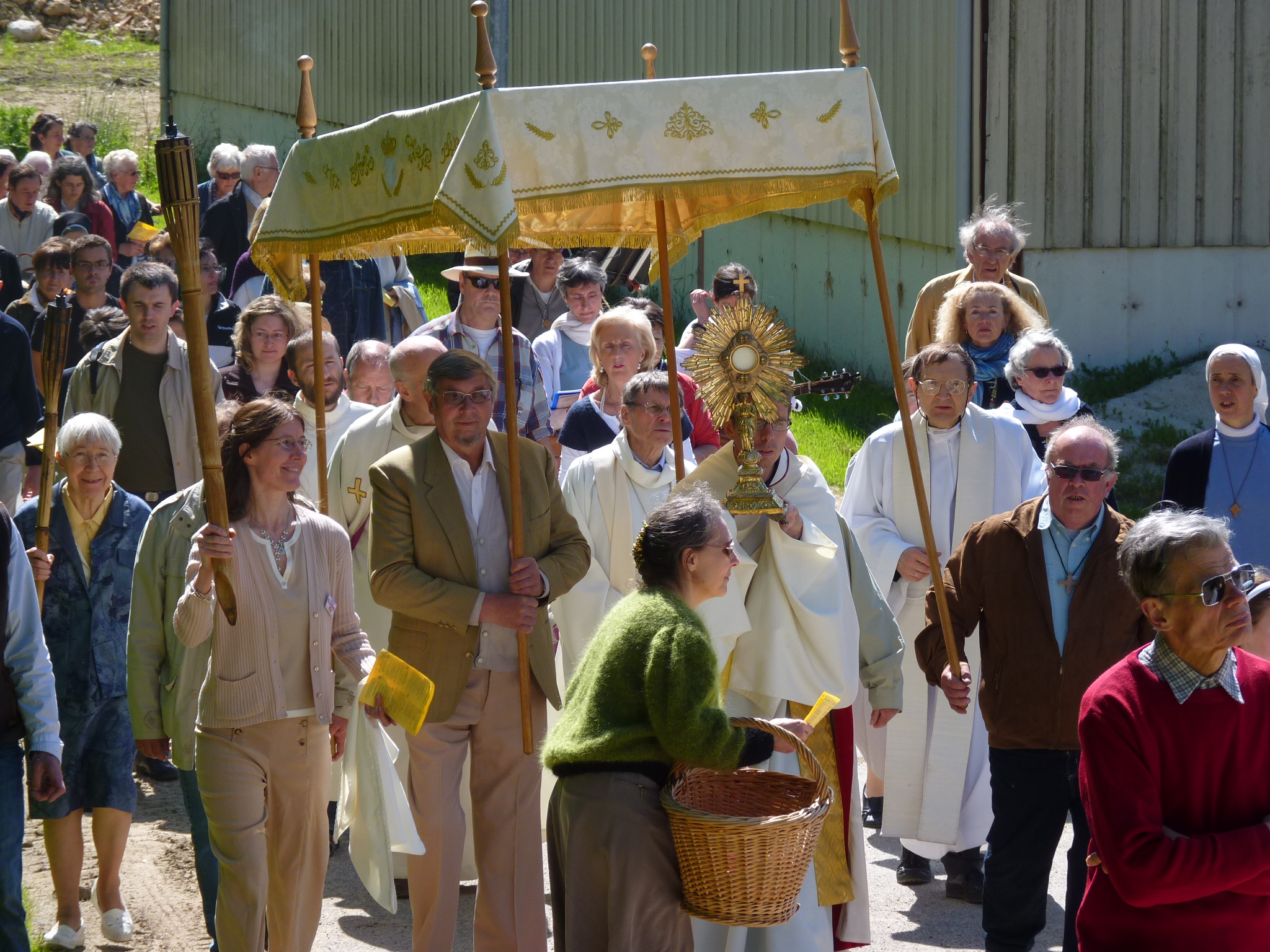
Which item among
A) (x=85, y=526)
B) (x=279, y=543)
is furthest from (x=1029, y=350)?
(x=85, y=526)

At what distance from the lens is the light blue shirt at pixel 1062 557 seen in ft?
17.9

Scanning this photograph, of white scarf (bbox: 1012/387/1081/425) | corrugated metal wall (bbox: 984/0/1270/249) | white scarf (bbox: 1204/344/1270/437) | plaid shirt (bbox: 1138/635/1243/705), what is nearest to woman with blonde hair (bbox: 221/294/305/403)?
white scarf (bbox: 1012/387/1081/425)

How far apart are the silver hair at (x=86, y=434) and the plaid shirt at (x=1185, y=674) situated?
4.33 m

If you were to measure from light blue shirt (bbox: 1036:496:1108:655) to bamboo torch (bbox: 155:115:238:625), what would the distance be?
2740mm

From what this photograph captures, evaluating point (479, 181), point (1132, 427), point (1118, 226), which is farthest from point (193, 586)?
point (1118, 226)

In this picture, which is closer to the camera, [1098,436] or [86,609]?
[1098,436]

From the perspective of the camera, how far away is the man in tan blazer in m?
5.49

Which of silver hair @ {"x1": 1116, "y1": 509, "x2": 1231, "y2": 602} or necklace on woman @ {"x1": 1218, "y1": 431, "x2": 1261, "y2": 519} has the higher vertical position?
silver hair @ {"x1": 1116, "y1": 509, "x2": 1231, "y2": 602}

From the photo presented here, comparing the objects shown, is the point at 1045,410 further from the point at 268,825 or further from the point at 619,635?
the point at 268,825

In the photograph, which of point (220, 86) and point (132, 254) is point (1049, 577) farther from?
point (220, 86)

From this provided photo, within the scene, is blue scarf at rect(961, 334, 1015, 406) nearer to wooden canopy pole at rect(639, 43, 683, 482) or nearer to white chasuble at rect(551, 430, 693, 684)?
wooden canopy pole at rect(639, 43, 683, 482)

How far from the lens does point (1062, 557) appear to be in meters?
5.49

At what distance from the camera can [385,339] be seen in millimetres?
10461

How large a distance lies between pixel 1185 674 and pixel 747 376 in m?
2.08
